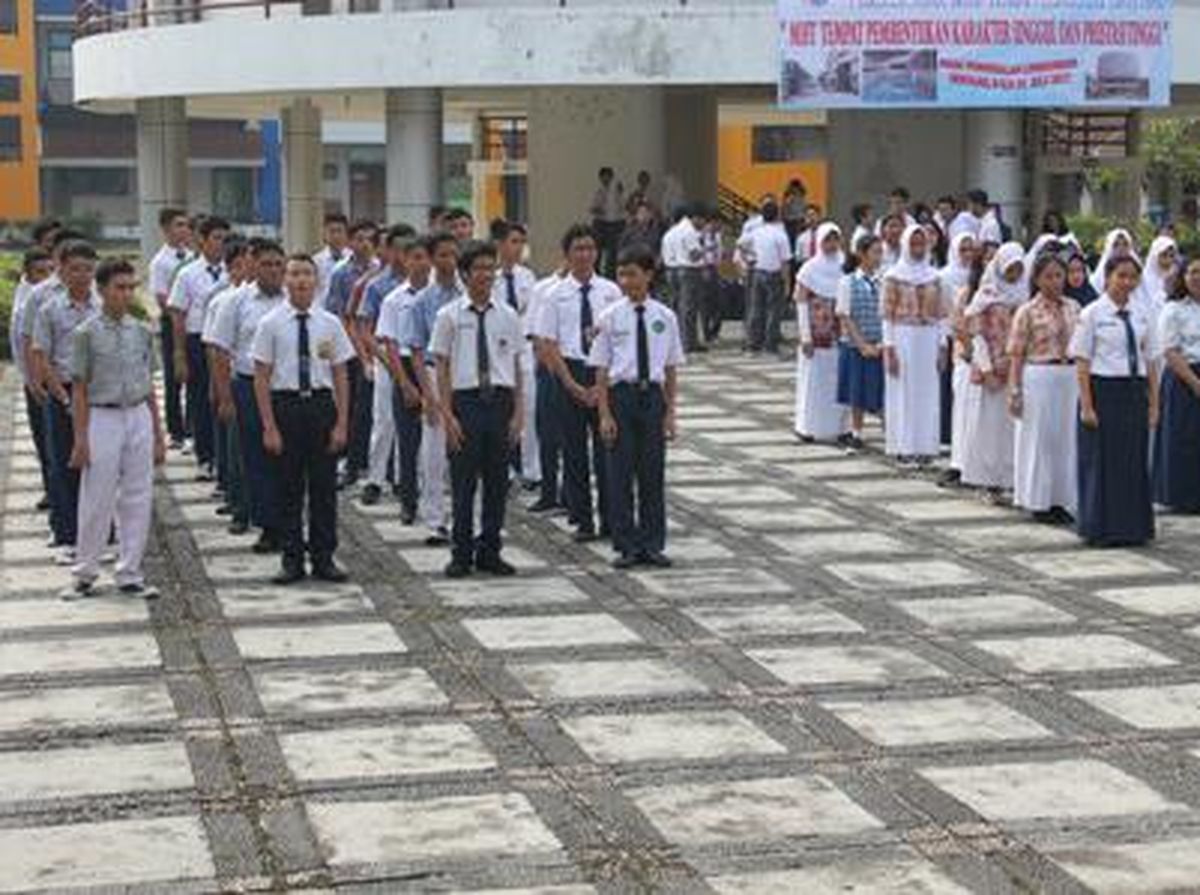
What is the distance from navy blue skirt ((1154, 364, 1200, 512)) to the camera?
448 inches

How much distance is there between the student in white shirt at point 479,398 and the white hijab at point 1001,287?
3.20 metres

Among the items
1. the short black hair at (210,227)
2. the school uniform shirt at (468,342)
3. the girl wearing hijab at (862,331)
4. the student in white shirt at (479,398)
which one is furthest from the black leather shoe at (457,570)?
the girl wearing hijab at (862,331)

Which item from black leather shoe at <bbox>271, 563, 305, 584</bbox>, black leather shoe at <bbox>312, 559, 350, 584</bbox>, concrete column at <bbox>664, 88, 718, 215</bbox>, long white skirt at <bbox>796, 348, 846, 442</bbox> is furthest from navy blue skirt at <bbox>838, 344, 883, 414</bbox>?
concrete column at <bbox>664, 88, 718, 215</bbox>

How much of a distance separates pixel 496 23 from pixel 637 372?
430 inches

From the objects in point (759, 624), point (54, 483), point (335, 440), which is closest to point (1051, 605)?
point (759, 624)

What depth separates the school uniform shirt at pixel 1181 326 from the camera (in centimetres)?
1119

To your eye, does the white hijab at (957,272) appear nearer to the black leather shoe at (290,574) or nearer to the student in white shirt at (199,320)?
the student in white shirt at (199,320)

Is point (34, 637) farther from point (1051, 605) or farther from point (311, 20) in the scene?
point (311, 20)

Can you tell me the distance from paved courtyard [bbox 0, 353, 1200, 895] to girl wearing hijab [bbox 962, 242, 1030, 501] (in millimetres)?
972

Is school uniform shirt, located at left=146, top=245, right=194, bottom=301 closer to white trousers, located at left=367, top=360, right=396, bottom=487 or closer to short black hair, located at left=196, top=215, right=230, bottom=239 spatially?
short black hair, located at left=196, top=215, right=230, bottom=239

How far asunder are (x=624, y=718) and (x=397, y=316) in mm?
4185

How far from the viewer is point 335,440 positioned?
954 centimetres

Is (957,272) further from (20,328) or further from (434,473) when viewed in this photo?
(20,328)

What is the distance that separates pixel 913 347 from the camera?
13125 mm
